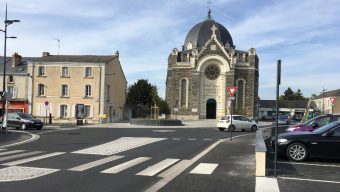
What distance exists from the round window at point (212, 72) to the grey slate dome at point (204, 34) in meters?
7.51

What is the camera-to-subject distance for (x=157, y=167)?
486 inches

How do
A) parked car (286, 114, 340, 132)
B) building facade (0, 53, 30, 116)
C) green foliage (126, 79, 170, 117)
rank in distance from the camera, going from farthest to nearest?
green foliage (126, 79, 170, 117)
building facade (0, 53, 30, 116)
parked car (286, 114, 340, 132)

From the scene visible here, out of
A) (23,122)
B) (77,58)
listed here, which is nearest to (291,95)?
(77,58)

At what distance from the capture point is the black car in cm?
1377

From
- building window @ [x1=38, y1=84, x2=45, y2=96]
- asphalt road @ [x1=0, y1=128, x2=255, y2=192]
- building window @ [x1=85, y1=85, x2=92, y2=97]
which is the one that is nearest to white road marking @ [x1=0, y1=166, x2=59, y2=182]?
asphalt road @ [x1=0, y1=128, x2=255, y2=192]

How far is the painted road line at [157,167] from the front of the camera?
1119cm

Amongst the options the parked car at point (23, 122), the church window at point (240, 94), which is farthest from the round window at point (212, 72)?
the parked car at point (23, 122)

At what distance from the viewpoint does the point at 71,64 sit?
59719mm

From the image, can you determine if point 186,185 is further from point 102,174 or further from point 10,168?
point 10,168

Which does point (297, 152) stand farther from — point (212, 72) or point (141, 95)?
point (141, 95)

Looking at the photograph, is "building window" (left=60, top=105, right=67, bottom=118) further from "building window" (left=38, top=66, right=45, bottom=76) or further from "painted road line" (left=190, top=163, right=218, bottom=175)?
"painted road line" (left=190, top=163, right=218, bottom=175)

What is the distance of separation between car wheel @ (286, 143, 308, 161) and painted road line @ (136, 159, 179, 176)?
346 cm

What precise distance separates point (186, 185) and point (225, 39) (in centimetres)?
7956

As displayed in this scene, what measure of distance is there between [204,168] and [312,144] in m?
3.73
